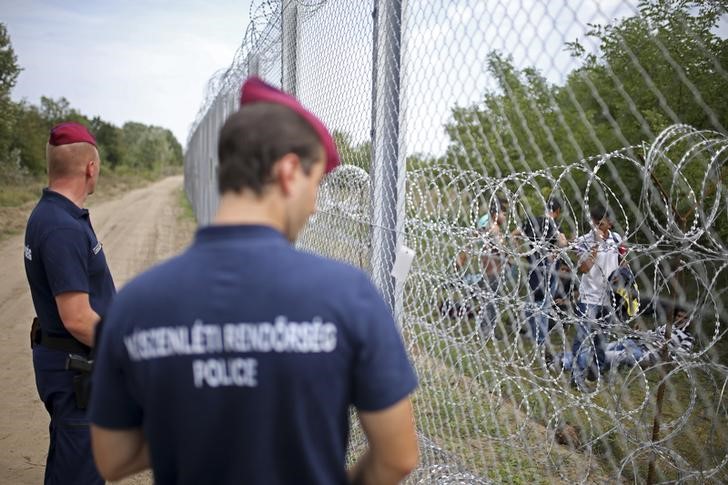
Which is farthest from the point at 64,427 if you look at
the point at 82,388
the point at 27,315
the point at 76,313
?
the point at 27,315

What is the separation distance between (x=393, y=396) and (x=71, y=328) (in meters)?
1.95

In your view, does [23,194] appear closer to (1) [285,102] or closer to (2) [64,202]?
(2) [64,202]

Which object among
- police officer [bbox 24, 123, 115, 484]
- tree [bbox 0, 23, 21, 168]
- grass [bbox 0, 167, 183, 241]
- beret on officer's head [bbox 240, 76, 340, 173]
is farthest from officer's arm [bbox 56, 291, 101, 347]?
tree [bbox 0, 23, 21, 168]

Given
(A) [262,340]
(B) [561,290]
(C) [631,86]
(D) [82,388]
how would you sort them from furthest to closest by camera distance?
(C) [631,86] < (B) [561,290] < (D) [82,388] < (A) [262,340]

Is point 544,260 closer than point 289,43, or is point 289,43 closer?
point 544,260

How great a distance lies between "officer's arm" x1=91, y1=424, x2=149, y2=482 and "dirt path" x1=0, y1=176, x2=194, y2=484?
3.36m

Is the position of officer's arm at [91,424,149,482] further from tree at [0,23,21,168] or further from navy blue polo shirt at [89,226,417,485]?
tree at [0,23,21,168]

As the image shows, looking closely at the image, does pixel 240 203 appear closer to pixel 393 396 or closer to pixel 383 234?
pixel 393 396

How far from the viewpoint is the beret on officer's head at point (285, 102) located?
1.37 meters

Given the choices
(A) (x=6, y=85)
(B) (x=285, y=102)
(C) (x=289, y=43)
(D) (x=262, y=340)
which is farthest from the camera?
(A) (x=6, y=85)

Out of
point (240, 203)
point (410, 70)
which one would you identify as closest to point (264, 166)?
point (240, 203)

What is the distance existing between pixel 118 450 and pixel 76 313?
1432 mm

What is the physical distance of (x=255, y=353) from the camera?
1.25 metres

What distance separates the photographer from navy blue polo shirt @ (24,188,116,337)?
274cm
